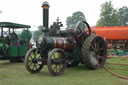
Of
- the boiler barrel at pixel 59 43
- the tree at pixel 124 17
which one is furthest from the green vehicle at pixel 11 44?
the tree at pixel 124 17

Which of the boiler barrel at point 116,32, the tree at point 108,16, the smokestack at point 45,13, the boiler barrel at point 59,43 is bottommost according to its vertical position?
the boiler barrel at point 59,43

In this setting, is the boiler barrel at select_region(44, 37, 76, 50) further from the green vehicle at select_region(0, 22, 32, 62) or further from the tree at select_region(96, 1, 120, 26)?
the tree at select_region(96, 1, 120, 26)

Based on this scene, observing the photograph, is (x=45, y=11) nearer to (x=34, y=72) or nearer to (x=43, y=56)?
(x=43, y=56)

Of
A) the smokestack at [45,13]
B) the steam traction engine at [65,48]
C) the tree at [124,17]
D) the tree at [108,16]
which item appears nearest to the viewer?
the smokestack at [45,13]

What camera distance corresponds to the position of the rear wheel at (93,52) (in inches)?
281

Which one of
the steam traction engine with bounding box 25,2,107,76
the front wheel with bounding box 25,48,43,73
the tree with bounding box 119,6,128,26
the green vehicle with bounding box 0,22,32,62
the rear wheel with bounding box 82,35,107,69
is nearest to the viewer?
the steam traction engine with bounding box 25,2,107,76

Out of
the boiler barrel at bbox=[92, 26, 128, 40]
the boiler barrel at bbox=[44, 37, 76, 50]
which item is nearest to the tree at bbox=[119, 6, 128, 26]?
the boiler barrel at bbox=[92, 26, 128, 40]

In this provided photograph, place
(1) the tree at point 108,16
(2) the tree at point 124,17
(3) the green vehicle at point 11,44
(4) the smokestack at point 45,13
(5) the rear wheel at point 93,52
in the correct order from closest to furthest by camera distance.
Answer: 1. (4) the smokestack at point 45,13
2. (5) the rear wheel at point 93,52
3. (3) the green vehicle at point 11,44
4. (1) the tree at point 108,16
5. (2) the tree at point 124,17

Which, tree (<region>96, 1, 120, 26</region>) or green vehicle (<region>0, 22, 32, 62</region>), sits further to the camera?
tree (<region>96, 1, 120, 26</region>)

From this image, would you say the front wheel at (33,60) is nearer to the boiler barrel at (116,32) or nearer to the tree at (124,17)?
the boiler barrel at (116,32)

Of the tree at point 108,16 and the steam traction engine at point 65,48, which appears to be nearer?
the steam traction engine at point 65,48

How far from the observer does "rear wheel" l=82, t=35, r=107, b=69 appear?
7.14 m

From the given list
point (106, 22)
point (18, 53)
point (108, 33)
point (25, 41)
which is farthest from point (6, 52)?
point (106, 22)

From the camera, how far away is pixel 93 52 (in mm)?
7715
